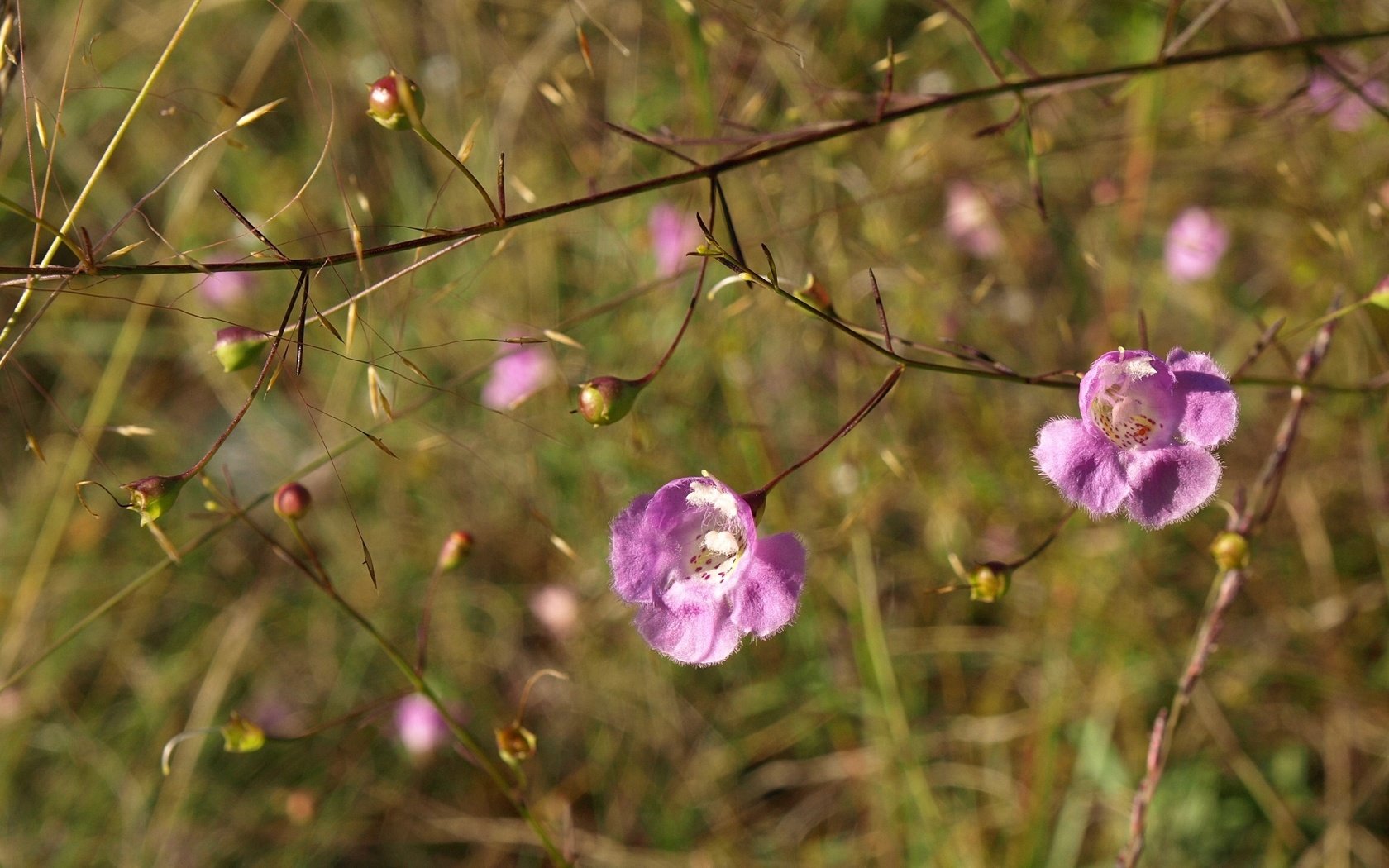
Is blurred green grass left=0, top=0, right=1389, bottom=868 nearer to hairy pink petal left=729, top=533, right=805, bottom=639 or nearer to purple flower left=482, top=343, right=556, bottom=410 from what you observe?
purple flower left=482, top=343, right=556, bottom=410

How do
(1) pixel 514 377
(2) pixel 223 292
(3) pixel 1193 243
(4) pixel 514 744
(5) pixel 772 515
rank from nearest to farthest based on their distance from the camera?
A: (4) pixel 514 744
(5) pixel 772 515
(3) pixel 1193 243
(1) pixel 514 377
(2) pixel 223 292

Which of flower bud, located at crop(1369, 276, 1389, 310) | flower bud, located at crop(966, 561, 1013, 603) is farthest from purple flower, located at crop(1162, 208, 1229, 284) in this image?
flower bud, located at crop(966, 561, 1013, 603)

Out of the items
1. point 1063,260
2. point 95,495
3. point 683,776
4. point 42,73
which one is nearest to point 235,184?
point 42,73

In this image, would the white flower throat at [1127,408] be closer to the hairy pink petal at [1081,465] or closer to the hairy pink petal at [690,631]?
the hairy pink petal at [1081,465]

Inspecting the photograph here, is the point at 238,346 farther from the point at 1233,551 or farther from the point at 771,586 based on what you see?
the point at 1233,551

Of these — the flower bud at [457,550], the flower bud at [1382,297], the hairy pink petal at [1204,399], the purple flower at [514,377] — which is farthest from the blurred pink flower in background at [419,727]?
the flower bud at [1382,297]

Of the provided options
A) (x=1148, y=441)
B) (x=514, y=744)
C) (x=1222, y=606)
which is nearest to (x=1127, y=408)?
(x=1148, y=441)

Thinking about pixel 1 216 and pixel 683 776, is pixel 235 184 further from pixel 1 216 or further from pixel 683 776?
pixel 683 776

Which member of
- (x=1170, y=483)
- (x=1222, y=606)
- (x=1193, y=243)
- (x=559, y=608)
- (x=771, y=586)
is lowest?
(x=559, y=608)
